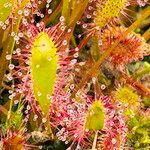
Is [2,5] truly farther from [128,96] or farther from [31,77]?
[128,96]

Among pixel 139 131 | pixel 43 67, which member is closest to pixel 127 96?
pixel 139 131

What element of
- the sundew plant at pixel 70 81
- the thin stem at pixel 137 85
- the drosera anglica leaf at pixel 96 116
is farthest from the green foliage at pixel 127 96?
the drosera anglica leaf at pixel 96 116

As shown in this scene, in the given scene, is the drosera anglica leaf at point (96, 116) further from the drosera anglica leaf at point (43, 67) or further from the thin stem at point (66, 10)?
the thin stem at point (66, 10)

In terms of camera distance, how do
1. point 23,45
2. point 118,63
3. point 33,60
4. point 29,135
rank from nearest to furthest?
point 33,60 < point 29,135 < point 23,45 < point 118,63

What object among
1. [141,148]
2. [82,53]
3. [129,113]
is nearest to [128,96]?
[129,113]

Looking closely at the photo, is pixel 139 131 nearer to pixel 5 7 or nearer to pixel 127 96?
pixel 127 96

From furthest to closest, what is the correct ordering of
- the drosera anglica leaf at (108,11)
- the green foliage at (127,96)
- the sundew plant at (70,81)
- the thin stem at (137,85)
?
the thin stem at (137,85), the green foliage at (127,96), the drosera anglica leaf at (108,11), the sundew plant at (70,81)

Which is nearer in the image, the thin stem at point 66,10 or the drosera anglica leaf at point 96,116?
the drosera anglica leaf at point 96,116
